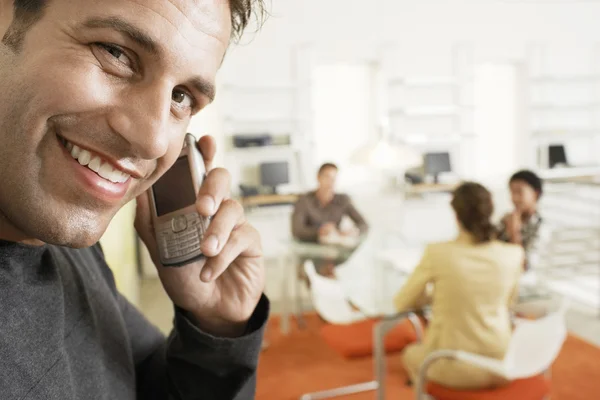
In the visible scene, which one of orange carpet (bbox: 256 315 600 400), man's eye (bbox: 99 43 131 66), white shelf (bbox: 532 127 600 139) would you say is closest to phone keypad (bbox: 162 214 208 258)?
man's eye (bbox: 99 43 131 66)

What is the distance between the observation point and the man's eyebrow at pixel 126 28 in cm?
52

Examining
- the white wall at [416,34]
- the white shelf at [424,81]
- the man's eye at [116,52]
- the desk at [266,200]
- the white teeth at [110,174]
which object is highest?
the white wall at [416,34]

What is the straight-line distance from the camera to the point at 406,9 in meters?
6.33

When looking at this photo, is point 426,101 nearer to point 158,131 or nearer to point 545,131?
point 545,131

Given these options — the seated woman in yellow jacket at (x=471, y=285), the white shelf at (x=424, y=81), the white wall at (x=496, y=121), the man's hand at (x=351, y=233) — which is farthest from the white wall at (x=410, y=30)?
the seated woman in yellow jacket at (x=471, y=285)

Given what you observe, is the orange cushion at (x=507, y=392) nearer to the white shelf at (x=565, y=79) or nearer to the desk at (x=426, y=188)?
the desk at (x=426, y=188)

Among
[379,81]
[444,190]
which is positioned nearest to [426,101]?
[379,81]

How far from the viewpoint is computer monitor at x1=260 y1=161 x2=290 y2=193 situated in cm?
584

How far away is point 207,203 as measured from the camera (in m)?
0.74

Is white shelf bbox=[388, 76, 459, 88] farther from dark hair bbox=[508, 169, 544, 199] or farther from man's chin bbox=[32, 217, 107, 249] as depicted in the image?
man's chin bbox=[32, 217, 107, 249]

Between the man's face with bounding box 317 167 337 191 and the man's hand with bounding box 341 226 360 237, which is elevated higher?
the man's face with bounding box 317 167 337 191

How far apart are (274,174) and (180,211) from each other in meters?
5.06

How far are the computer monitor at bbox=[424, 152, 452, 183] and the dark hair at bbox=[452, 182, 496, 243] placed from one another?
4023 millimetres

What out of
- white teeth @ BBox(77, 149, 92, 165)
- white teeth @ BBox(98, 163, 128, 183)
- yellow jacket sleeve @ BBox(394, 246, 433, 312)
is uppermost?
white teeth @ BBox(77, 149, 92, 165)
